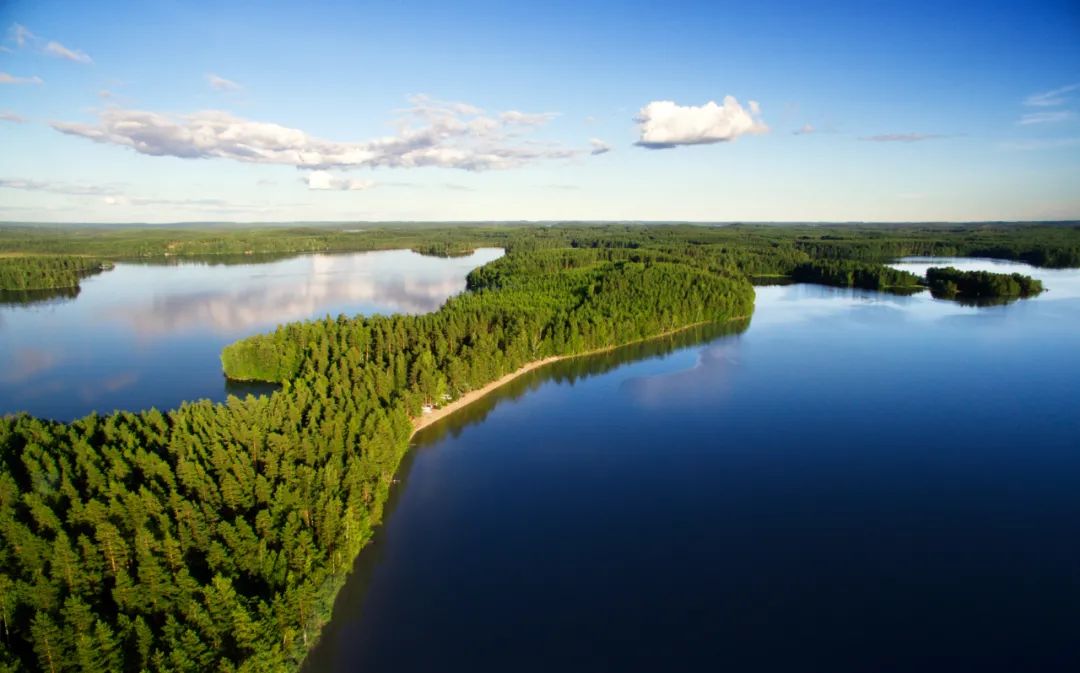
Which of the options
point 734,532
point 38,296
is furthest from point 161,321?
point 734,532

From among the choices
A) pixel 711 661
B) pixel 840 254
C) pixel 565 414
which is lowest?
pixel 711 661

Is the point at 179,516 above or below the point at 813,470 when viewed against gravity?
above

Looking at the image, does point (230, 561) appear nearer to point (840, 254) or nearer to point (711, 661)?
point (711, 661)

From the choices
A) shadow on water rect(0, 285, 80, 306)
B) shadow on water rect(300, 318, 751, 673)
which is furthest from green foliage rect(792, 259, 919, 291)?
shadow on water rect(0, 285, 80, 306)

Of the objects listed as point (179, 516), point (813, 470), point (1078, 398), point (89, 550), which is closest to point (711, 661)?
point (813, 470)

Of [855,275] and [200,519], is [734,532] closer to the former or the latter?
[200,519]

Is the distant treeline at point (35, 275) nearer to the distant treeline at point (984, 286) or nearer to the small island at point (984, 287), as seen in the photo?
the small island at point (984, 287)

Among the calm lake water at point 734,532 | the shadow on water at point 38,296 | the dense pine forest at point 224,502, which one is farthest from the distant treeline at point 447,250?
the calm lake water at point 734,532
